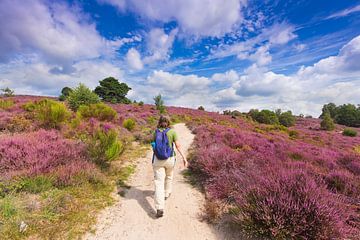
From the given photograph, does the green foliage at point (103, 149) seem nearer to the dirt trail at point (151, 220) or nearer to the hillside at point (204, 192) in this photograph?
the hillside at point (204, 192)

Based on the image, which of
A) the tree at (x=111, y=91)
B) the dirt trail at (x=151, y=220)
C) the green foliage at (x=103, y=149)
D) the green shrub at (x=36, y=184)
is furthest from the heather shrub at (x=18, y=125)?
the tree at (x=111, y=91)

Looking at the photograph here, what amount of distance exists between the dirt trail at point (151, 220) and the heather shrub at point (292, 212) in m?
0.68

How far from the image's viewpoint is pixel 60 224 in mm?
3082

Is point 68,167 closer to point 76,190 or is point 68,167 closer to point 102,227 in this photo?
point 76,190

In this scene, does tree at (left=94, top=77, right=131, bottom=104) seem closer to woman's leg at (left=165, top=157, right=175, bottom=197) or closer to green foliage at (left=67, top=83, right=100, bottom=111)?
green foliage at (left=67, top=83, right=100, bottom=111)

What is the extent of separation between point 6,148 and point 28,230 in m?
2.99

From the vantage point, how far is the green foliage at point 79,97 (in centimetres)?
1385

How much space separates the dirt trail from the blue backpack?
1.28 m

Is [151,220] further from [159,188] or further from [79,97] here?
[79,97]

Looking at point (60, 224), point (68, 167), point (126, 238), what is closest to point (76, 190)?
point (68, 167)

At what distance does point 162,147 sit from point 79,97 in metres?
13.1

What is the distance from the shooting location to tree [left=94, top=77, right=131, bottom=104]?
127ft

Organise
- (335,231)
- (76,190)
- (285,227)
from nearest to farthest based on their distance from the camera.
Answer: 1. (335,231)
2. (285,227)
3. (76,190)

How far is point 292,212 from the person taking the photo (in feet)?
8.80
